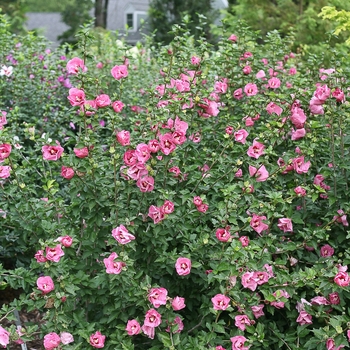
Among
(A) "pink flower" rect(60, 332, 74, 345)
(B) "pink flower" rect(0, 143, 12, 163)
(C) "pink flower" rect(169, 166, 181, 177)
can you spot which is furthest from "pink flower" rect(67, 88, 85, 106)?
(A) "pink flower" rect(60, 332, 74, 345)

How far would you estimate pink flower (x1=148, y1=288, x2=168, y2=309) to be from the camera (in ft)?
7.12

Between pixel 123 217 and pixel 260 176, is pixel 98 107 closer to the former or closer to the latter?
pixel 123 217

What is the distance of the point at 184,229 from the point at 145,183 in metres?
0.28

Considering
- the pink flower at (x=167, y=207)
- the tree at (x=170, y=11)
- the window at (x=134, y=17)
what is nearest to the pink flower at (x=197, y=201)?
the pink flower at (x=167, y=207)

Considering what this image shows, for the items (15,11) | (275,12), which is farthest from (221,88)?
(15,11)

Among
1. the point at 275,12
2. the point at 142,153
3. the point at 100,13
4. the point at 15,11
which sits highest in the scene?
the point at 142,153

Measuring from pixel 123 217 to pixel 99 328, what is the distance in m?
0.50

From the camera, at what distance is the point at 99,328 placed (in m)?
2.48

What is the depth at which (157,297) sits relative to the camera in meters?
2.20

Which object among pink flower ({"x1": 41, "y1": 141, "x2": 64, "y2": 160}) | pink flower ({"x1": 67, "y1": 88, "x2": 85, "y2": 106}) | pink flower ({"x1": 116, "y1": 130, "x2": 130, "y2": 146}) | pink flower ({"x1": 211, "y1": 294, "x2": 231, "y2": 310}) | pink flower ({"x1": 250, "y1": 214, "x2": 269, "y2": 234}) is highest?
pink flower ({"x1": 67, "y1": 88, "x2": 85, "y2": 106})

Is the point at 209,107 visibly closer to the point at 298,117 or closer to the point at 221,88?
the point at 298,117

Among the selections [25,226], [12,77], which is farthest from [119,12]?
[25,226]

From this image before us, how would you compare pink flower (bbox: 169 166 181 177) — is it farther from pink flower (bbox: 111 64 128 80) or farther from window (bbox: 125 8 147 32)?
window (bbox: 125 8 147 32)

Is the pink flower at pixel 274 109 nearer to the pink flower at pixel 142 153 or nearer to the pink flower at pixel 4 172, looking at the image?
the pink flower at pixel 142 153
